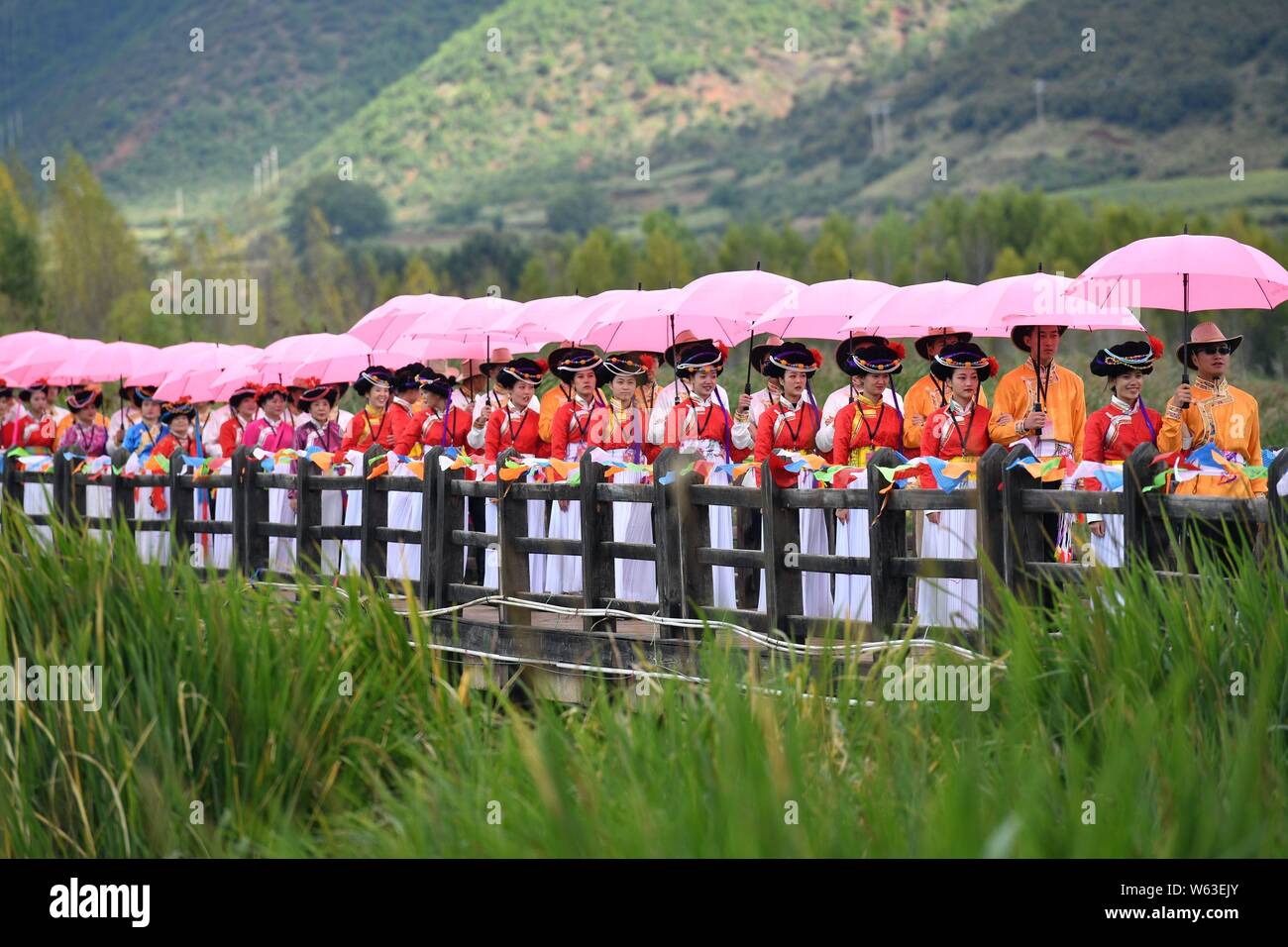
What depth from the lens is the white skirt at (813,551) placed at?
11.4 meters

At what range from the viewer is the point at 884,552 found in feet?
32.3

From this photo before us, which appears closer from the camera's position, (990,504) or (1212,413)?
(990,504)

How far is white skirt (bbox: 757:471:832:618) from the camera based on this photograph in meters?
11.4

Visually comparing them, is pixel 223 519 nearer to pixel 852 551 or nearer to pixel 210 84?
pixel 852 551

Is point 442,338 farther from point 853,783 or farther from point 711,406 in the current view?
point 853,783

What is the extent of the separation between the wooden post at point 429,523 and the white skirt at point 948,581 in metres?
3.57

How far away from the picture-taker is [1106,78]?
4503 inches

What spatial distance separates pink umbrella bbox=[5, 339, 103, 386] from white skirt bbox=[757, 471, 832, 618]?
43.4 feet

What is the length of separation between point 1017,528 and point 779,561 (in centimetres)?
161

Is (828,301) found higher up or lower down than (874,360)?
higher up

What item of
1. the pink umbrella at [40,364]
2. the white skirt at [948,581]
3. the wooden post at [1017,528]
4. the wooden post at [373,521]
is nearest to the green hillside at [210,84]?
the pink umbrella at [40,364]

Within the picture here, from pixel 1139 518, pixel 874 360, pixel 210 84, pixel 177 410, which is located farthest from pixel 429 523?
pixel 210 84

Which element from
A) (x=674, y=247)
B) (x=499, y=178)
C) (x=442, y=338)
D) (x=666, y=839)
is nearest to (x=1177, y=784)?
(x=666, y=839)

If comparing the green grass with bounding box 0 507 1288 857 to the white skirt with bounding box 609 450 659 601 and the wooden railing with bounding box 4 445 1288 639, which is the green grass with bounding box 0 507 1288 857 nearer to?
the wooden railing with bounding box 4 445 1288 639
